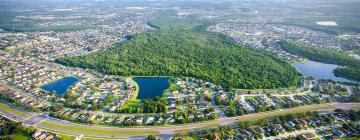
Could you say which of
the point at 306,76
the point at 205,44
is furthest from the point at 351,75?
the point at 205,44

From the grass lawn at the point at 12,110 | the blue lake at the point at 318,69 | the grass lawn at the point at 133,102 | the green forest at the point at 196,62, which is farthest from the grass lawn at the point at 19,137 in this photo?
the blue lake at the point at 318,69

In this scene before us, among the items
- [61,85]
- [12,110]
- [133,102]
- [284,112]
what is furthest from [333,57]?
[12,110]

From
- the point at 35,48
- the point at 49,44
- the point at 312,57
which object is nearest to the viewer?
the point at 312,57

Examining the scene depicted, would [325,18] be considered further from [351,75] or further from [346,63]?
[351,75]

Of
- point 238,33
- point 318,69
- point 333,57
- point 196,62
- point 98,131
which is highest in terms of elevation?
point 238,33

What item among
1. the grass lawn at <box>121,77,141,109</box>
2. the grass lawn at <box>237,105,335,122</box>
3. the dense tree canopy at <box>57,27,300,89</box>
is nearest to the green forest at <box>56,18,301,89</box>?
the dense tree canopy at <box>57,27,300,89</box>

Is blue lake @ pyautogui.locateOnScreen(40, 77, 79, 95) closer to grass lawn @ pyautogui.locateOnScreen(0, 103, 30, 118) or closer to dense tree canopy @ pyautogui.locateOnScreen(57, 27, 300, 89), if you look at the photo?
dense tree canopy @ pyautogui.locateOnScreen(57, 27, 300, 89)

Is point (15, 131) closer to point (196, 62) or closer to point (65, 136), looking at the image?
point (65, 136)

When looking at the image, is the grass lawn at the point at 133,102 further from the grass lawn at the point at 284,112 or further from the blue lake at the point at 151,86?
the grass lawn at the point at 284,112
